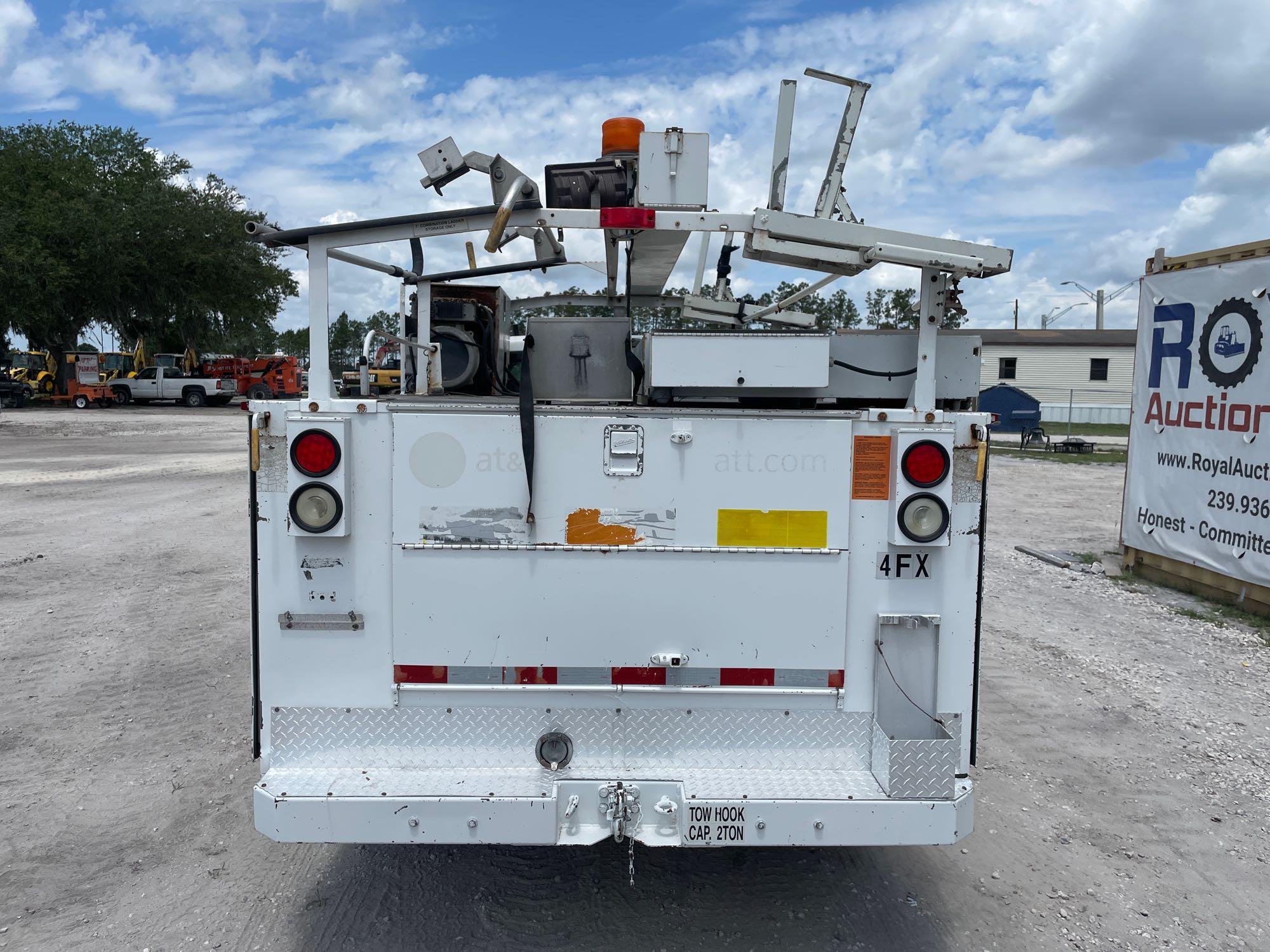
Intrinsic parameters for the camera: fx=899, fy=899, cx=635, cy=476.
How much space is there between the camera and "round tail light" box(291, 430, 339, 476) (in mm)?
2924

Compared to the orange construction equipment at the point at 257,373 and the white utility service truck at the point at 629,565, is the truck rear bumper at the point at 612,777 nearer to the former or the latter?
the white utility service truck at the point at 629,565

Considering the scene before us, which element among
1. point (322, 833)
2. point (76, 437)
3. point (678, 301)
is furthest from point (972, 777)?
point (76, 437)

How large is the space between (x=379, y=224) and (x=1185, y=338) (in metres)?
8.60

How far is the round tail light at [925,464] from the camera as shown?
2.96 meters

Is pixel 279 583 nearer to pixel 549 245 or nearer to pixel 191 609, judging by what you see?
pixel 549 245

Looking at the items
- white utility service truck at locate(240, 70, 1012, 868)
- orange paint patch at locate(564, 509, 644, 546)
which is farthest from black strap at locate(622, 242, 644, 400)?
orange paint patch at locate(564, 509, 644, 546)

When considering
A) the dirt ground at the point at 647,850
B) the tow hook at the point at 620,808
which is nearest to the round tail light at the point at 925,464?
the tow hook at the point at 620,808

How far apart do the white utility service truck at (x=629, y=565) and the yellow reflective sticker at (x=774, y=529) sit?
11mm

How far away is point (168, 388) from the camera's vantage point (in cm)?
3991

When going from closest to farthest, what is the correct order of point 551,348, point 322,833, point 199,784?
point 322,833 → point 551,348 → point 199,784

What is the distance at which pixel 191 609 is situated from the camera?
7512 millimetres

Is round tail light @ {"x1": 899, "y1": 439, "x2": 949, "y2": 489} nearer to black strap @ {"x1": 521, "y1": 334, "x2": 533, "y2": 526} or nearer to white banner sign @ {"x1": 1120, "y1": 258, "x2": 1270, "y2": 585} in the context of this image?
black strap @ {"x1": 521, "y1": 334, "x2": 533, "y2": 526}

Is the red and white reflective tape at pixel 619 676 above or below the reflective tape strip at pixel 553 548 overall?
below

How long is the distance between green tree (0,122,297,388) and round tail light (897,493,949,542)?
1563 inches
